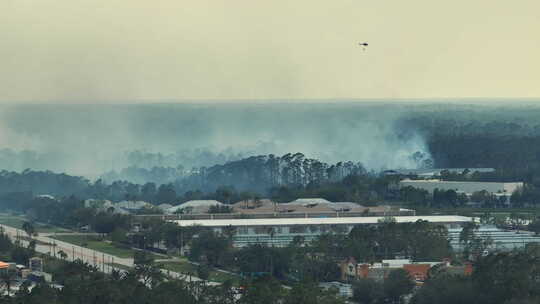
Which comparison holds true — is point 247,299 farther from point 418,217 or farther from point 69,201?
point 69,201

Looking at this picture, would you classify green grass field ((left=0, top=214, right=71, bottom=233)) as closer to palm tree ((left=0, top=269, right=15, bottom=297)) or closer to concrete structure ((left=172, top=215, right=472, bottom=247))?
Answer: concrete structure ((left=172, top=215, right=472, bottom=247))

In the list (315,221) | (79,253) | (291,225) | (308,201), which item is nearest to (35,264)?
(79,253)

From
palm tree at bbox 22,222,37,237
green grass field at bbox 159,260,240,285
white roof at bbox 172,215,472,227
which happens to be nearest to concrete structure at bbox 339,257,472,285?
green grass field at bbox 159,260,240,285

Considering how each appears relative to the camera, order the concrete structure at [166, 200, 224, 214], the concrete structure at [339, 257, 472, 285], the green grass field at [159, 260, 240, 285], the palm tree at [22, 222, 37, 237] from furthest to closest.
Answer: the concrete structure at [166, 200, 224, 214], the palm tree at [22, 222, 37, 237], the green grass field at [159, 260, 240, 285], the concrete structure at [339, 257, 472, 285]

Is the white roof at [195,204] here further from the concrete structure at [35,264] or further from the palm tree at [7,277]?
Result: the palm tree at [7,277]

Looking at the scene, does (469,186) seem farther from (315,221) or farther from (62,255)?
(62,255)

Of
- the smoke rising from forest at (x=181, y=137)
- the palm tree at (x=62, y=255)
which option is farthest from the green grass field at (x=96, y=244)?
the smoke rising from forest at (x=181, y=137)
